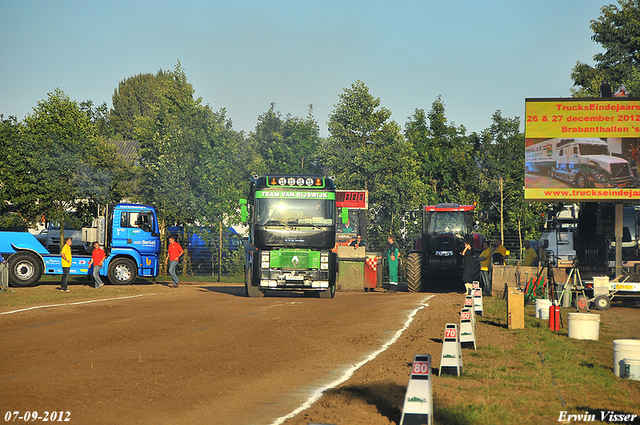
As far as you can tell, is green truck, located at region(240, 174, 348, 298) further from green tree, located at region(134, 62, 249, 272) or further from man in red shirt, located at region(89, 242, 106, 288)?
green tree, located at region(134, 62, 249, 272)

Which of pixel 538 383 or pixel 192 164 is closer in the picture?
pixel 538 383

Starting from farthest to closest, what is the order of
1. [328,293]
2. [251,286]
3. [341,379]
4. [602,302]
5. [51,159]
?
[51,159], [328,293], [251,286], [602,302], [341,379]

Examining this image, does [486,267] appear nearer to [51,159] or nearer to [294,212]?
[294,212]

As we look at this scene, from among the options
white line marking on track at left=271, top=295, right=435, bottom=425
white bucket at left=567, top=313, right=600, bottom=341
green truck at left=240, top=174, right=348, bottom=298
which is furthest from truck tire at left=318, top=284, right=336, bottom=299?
white bucket at left=567, top=313, right=600, bottom=341

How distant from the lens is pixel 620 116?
2280cm

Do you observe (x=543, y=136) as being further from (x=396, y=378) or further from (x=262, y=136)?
(x=262, y=136)

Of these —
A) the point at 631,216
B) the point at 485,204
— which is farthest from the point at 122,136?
the point at 631,216

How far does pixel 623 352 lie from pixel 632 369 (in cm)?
27

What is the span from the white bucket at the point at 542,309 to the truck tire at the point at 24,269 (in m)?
18.9

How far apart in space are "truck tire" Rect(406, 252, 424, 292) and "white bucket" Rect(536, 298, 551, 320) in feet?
32.5

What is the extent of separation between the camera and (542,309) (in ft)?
56.0

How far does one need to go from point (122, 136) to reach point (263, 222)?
70857 mm

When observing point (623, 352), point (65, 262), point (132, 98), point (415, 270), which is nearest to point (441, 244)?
point (415, 270)

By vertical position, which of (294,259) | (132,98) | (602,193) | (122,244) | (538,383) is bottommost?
(538,383)
